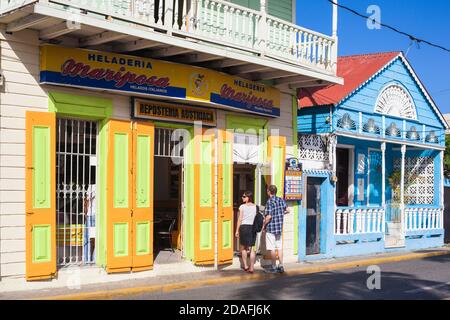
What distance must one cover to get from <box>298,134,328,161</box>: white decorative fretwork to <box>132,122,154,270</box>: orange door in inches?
203

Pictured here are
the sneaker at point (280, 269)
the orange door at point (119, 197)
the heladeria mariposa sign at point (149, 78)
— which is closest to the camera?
the heladeria mariposa sign at point (149, 78)

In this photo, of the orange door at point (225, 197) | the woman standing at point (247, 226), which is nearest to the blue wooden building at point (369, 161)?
the orange door at point (225, 197)

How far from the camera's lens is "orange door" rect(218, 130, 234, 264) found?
1383cm

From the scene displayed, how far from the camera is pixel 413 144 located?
2008 cm

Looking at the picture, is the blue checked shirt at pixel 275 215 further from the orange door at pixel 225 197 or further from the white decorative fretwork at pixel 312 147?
the white decorative fretwork at pixel 312 147

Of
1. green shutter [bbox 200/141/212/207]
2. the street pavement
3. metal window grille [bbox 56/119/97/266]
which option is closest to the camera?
the street pavement

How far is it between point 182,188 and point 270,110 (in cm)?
286

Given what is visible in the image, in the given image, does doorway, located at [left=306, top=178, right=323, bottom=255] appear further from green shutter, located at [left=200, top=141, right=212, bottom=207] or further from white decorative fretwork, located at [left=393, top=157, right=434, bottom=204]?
white decorative fretwork, located at [left=393, top=157, right=434, bottom=204]

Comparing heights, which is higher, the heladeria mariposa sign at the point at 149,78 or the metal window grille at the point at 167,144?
the heladeria mariposa sign at the point at 149,78

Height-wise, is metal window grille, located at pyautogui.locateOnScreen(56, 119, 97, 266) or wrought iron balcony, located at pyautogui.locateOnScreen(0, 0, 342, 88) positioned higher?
wrought iron balcony, located at pyautogui.locateOnScreen(0, 0, 342, 88)

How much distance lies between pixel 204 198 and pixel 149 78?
2.86 m

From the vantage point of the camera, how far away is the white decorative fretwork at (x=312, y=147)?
16.5 m

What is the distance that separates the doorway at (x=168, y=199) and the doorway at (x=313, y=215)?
3.31 m

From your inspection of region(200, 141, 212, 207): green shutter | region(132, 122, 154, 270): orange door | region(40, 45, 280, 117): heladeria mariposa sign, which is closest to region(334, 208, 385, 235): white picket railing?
region(40, 45, 280, 117): heladeria mariposa sign
